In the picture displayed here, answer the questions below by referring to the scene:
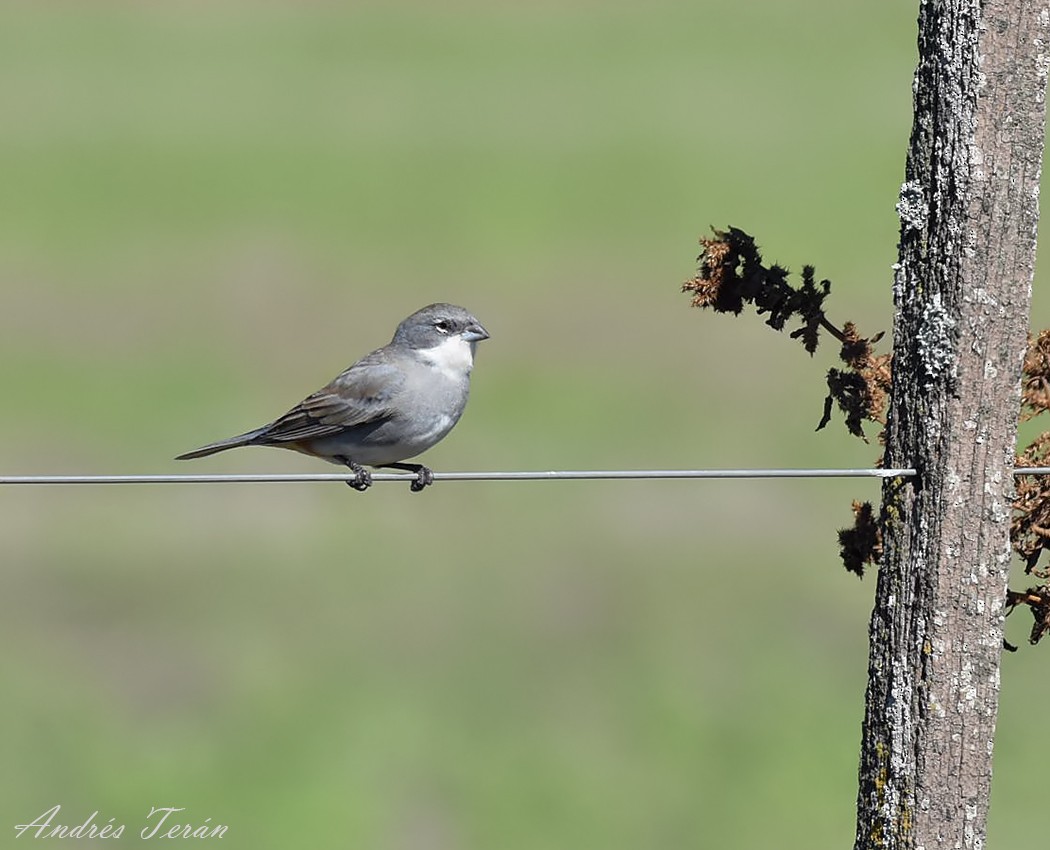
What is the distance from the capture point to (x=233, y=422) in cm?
2073

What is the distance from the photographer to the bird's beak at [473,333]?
10094 mm

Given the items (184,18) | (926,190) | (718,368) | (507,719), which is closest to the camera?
(926,190)

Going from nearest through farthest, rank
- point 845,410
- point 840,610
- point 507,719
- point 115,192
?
point 845,410 < point 507,719 < point 840,610 < point 115,192

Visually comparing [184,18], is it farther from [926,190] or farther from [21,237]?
[926,190]

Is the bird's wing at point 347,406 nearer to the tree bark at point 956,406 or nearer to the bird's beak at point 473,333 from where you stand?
the bird's beak at point 473,333

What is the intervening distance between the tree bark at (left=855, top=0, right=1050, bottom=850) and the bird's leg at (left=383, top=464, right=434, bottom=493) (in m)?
3.31

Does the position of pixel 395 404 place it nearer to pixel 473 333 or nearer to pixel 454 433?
pixel 473 333

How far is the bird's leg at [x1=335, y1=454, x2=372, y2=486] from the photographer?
9.27m

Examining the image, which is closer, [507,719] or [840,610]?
[507,719]

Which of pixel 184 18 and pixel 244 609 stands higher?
pixel 184 18

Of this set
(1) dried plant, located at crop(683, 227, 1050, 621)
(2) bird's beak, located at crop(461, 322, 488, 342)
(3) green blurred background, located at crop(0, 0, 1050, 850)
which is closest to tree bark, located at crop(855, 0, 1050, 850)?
(1) dried plant, located at crop(683, 227, 1050, 621)

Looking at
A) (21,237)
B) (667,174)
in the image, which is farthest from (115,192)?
(667,174)

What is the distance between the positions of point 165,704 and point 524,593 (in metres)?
3.57

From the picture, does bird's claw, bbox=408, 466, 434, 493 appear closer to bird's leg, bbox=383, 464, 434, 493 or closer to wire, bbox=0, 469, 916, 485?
bird's leg, bbox=383, 464, 434, 493
